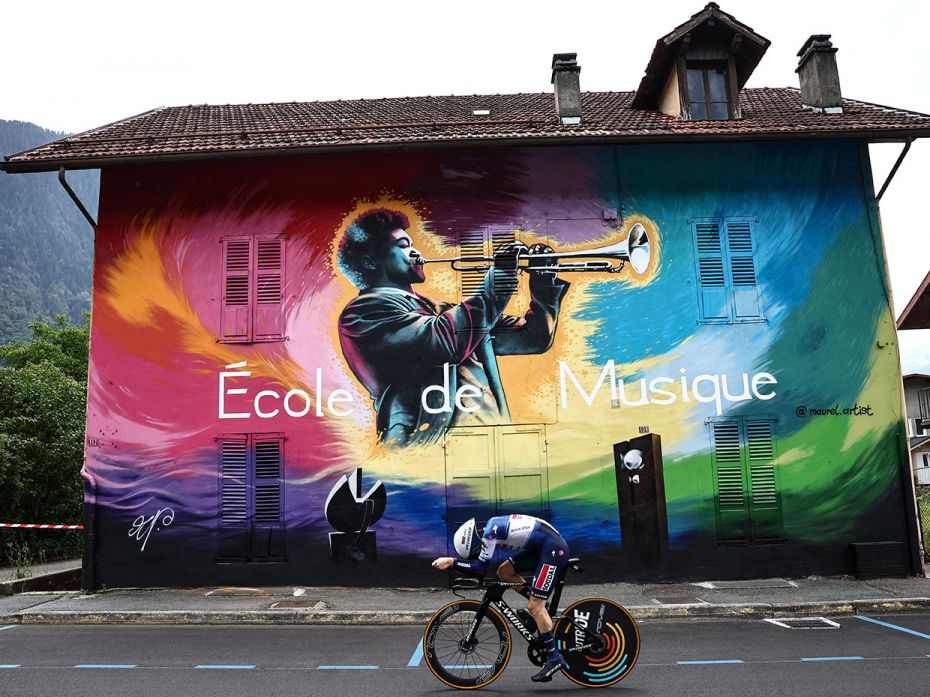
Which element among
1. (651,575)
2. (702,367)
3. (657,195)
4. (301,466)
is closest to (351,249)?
(301,466)

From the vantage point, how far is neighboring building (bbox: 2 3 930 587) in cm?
1266

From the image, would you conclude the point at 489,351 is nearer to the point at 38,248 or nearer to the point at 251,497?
the point at 251,497

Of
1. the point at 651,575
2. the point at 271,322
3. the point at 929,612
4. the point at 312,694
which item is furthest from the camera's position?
the point at 271,322

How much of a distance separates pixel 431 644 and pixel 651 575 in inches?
272

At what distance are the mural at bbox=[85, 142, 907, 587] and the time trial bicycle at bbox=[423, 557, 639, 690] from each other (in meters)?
6.13

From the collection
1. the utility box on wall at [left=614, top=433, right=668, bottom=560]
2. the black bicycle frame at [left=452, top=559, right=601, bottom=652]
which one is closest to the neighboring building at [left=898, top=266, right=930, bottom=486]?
the utility box on wall at [left=614, top=433, right=668, bottom=560]

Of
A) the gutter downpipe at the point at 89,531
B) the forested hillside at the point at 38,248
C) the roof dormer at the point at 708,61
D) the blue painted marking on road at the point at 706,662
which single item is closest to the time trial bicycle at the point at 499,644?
the blue painted marking on road at the point at 706,662

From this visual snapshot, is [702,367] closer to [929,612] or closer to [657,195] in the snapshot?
[657,195]

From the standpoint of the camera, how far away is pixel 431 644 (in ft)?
21.2

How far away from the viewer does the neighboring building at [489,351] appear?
12656mm

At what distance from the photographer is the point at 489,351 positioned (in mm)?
13172

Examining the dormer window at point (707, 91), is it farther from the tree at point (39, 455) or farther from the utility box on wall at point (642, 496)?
the tree at point (39, 455)

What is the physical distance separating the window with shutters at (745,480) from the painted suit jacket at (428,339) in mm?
3340

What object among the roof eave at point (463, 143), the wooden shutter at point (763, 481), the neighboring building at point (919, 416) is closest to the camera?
the wooden shutter at point (763, 481)
